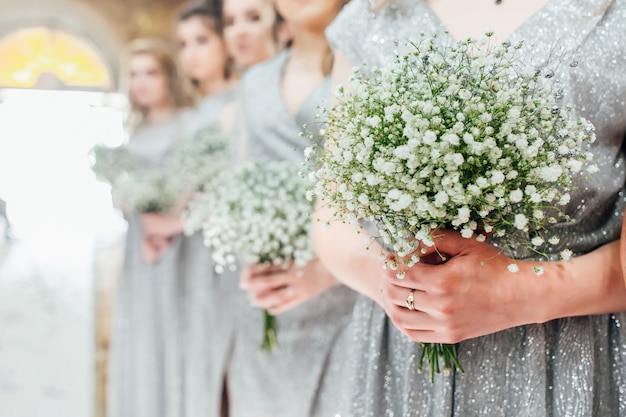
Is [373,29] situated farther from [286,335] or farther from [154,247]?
[154,247]

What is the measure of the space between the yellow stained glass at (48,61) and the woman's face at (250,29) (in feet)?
34.0

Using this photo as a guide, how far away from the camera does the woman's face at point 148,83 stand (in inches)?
202

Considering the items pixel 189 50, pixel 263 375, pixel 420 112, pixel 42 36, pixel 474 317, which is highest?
pixel 42 36

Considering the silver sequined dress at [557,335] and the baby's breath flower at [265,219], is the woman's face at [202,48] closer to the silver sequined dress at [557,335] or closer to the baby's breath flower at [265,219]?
the baby's breath flower at [265,219]

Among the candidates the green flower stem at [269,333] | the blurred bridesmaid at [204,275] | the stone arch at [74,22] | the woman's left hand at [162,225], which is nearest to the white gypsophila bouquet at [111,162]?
the blurred bridesmaid at [204,275]

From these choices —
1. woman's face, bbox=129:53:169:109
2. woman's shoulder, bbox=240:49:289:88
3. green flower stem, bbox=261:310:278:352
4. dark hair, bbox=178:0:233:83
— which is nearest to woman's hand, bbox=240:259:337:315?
green flower stem, bbox=261:310:278:352

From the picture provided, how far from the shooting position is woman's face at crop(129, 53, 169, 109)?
5.14 metres

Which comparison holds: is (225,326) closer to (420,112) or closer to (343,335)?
(343,335)

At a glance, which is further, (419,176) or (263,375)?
(263,375)

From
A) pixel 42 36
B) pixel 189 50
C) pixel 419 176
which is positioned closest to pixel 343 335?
pixel 419 176

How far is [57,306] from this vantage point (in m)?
7.41

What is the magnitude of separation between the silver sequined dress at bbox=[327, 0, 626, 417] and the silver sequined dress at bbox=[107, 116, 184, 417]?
2.61 meters

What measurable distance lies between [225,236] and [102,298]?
5075 mm

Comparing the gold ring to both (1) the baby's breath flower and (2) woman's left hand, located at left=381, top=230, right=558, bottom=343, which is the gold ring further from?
→ (1) the baby's breath flower
